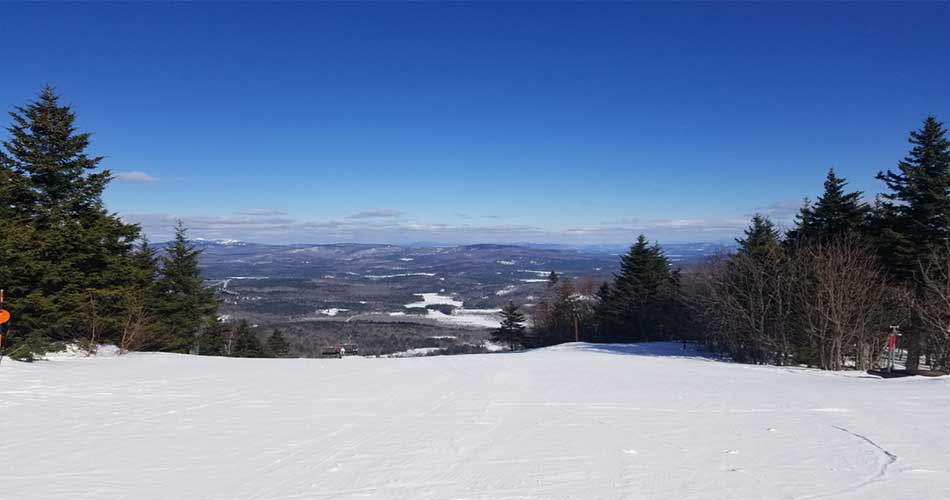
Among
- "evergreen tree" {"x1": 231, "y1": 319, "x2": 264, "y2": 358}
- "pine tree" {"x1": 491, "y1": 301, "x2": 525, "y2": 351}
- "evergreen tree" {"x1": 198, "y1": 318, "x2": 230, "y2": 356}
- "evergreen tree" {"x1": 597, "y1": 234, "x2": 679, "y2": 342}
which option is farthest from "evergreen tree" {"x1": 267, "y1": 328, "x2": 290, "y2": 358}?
"evergreen tree" {"x1": 597, "y1": 234, "x2": 679, "y2": 342}

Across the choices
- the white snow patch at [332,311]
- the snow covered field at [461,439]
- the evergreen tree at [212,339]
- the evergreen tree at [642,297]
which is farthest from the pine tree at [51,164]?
the white snow patch at [332,311]

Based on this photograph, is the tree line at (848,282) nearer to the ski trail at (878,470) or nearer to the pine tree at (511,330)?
the ski trail at (878,470)

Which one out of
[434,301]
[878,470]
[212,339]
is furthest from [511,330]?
[434,301]

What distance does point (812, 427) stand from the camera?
6965mm

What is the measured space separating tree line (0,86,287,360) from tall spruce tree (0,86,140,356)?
26mm

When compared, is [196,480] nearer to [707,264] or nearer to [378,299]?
[707,264]

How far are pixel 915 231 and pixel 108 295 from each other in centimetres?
3026

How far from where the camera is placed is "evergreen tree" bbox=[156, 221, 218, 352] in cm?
2595

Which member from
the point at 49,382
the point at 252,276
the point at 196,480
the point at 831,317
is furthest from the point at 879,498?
the point at 252,276

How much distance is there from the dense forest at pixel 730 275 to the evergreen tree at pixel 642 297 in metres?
9.79

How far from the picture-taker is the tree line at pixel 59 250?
13.9 metres

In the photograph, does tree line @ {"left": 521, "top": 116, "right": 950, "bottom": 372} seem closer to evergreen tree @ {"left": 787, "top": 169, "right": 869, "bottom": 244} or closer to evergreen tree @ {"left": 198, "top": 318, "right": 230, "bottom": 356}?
evergreen tree @ {"left": 787, "top": 169, "right": 869, "bottom": 244}

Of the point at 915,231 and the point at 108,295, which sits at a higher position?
the point at 915,231

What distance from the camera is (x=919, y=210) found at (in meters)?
20.2
